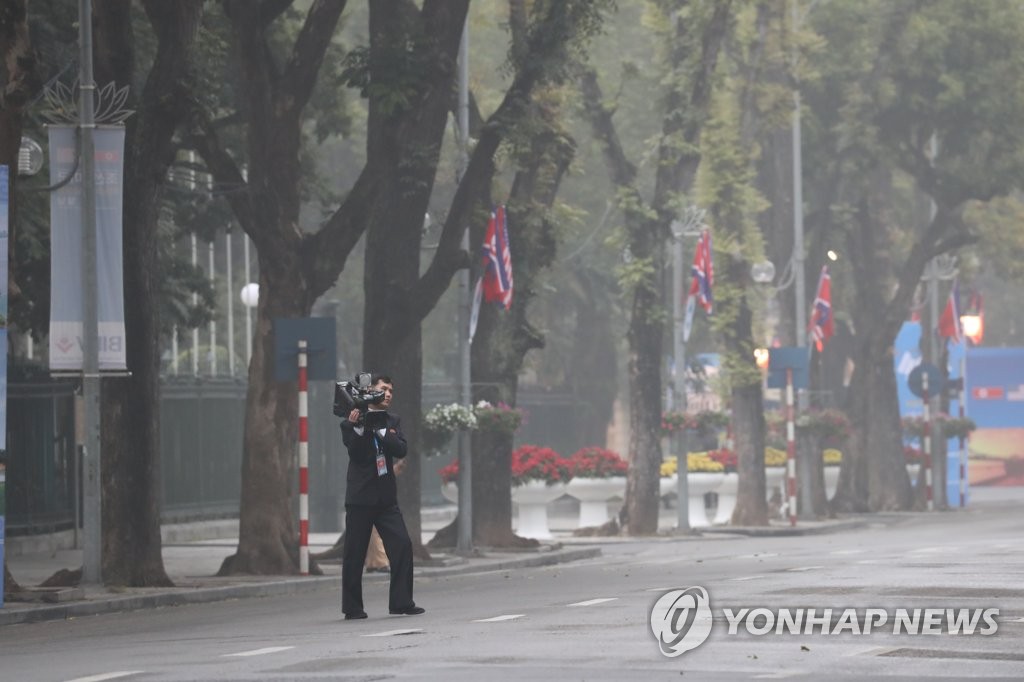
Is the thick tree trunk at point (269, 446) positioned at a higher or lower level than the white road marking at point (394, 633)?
higher

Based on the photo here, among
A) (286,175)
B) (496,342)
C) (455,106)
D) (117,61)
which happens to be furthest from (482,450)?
(117,61)

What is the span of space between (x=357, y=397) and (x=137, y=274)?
700cm

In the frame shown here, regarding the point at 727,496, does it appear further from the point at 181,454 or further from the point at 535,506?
the point at 181,454

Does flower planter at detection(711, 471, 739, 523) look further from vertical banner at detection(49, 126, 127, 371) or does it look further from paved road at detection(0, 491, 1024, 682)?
vertical banner at detection(49, 126, 127, 371)

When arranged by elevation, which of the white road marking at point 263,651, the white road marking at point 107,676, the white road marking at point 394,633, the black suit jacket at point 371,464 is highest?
the black suit jacket at point 371,464

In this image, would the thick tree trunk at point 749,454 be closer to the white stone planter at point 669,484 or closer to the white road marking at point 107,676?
the white stone planter at point 669,484

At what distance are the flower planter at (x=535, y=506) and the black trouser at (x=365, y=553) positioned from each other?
849 inches

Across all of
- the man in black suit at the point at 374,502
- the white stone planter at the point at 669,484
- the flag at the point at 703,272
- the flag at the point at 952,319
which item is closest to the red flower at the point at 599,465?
the flag at the point at 703,272

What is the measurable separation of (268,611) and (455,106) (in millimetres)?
14281

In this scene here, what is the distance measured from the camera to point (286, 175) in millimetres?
27812

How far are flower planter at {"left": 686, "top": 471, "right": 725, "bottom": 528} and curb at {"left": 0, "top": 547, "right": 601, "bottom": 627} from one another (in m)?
19.1

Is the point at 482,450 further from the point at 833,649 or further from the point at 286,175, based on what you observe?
the point at 833,649

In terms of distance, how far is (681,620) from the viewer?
17656 mm

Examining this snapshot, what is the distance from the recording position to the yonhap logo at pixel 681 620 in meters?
15.4
